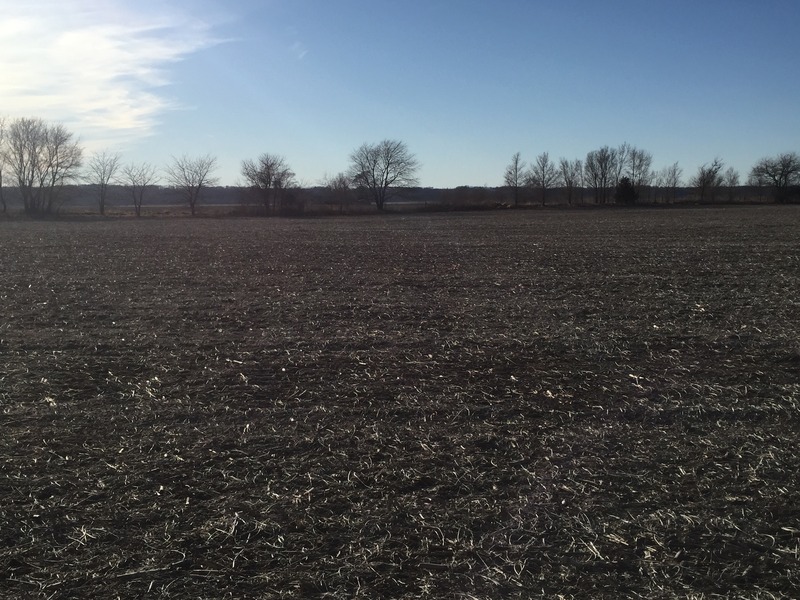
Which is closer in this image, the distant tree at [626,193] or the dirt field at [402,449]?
the dirt field at [402,449]

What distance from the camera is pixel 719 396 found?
6.63 m

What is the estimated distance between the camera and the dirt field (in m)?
3.78

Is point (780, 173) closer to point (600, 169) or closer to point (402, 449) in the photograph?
point (600, 169)

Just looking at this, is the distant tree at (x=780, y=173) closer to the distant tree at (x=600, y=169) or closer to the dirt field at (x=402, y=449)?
the distant tree at (x=600, y=169)

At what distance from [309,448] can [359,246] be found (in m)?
21.6

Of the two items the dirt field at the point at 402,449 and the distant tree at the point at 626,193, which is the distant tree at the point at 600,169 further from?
the dirt field at the point at 402,449

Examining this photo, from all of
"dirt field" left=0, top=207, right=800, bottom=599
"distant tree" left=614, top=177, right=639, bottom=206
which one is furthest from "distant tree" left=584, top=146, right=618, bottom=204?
"dirt field" left=0, top=207, right=800, bottom=599

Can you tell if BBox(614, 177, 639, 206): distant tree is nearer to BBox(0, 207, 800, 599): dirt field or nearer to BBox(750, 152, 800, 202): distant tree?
BBox(750, 152, 800, 202): distant tree

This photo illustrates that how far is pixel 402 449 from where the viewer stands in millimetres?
5391

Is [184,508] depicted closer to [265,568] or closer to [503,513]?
[265,568]

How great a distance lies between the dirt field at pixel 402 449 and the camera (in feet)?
12.4

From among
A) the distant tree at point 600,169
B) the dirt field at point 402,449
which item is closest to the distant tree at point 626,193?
the distant tree at point 600,169

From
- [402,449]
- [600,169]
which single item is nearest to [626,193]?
[600,169]

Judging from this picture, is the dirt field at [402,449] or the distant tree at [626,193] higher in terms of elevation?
the distant tree at [626,193]
